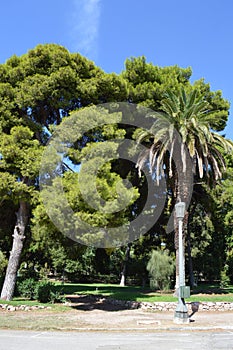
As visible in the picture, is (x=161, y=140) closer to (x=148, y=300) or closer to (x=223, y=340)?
(x=148, y=300)

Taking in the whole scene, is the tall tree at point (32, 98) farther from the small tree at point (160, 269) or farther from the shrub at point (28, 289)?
the small tree at point (160, 269)

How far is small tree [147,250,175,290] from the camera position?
24.0 meters

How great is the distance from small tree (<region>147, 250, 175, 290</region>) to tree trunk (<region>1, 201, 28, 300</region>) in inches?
386

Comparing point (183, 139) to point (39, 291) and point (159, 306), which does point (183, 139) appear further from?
point (39, 291)

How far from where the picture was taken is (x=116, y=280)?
142ft

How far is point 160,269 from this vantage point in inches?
946

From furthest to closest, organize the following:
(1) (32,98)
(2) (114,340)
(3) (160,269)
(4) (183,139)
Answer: (3) (160,269)
(4) (183,139)
(1) (32,98)
(2) (114,340)

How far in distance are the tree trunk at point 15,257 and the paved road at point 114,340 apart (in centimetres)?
834

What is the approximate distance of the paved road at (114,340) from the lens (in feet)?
25.3

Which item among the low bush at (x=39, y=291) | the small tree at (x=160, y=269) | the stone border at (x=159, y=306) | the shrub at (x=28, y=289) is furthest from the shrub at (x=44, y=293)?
the small tree at (x=160, y=269)

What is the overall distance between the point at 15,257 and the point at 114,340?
10.7 metres

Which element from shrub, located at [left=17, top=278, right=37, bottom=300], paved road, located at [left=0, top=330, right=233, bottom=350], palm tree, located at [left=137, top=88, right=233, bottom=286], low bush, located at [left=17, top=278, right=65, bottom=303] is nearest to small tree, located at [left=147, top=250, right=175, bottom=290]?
palm tree, located at [left=137, top=88, right=233, bottom=286]

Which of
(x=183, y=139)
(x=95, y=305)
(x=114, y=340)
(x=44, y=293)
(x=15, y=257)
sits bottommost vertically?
(x=114, y=340)

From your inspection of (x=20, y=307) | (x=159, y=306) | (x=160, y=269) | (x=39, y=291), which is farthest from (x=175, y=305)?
(x=160, y=269)
